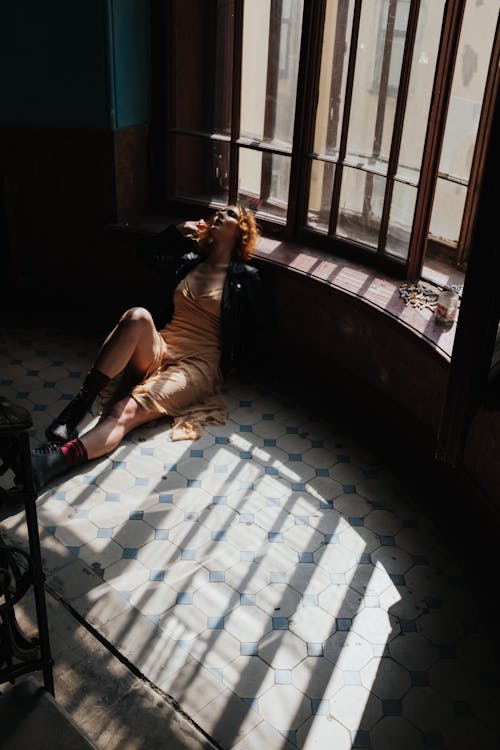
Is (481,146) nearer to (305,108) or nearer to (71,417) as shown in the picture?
(305,108)

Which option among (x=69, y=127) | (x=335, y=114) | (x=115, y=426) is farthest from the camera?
(x=69, y=127)

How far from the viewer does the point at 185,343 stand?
4.43m

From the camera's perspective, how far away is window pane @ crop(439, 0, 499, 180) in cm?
354

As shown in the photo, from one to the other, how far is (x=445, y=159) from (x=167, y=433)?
1999 mm

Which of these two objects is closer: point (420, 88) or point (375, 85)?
point (420, 88)

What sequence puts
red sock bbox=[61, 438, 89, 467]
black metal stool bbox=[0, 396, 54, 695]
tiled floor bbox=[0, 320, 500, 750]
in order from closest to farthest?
black metal stool bbox=[0, 396, 54, 695] < tiled floor bbox=[0, 320, 500, 750] < red sock bbox=[61, 438, 89, 467]

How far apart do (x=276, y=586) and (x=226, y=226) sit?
2.10 meters

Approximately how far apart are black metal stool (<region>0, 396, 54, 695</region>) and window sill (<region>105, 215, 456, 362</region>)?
2125 millimetres

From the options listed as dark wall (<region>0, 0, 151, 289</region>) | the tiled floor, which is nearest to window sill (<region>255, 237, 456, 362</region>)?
the tiled floor

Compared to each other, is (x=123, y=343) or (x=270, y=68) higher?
(x=270, y=68)

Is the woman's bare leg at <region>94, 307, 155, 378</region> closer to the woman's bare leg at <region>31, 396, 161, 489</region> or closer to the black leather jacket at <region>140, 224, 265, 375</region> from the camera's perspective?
the woman's bare leg at <region>31, 396, 161, 489</region>


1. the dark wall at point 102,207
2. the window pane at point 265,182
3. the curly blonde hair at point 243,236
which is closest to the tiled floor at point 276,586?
the dark wall at point 102,207

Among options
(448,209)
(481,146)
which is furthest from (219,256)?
(481,146)

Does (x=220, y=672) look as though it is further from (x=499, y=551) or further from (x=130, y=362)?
(x=130, y=362)
